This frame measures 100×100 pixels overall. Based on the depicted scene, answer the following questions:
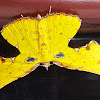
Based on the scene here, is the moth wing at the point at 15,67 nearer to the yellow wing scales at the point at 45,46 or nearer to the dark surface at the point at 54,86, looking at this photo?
the yellow wing scales at the point at 45,46

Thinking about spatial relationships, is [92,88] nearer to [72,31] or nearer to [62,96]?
[62,96]

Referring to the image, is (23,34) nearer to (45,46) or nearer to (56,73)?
(45,46)

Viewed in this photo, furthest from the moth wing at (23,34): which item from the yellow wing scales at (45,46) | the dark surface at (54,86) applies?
the dark surface at (54,86)

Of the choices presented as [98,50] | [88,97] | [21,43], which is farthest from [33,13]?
[88,97]

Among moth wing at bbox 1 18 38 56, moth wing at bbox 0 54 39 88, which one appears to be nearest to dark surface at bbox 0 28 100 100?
moth wing at bbox 0 54 39 88

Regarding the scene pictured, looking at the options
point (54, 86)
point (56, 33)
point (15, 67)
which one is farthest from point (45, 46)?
point (54, 86)

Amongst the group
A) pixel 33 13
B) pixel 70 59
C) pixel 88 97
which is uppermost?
pixel 33 13
